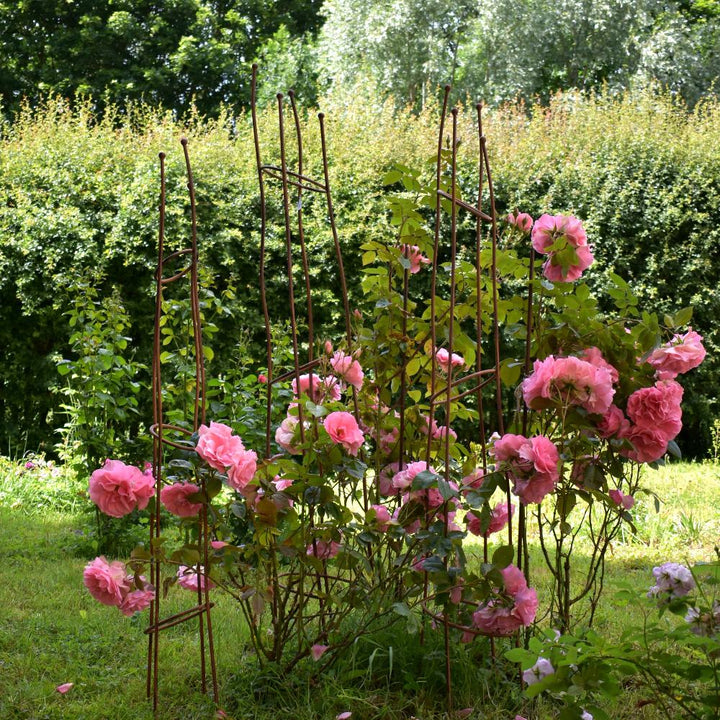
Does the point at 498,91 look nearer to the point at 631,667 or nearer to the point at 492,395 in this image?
the point at 492,395

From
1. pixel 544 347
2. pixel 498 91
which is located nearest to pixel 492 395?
pixel 544 347

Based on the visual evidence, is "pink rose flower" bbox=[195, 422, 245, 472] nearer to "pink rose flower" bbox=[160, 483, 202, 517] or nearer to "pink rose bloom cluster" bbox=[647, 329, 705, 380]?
"pink rose flower" bbox=[160, 483, 202, 517]

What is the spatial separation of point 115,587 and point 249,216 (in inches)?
186

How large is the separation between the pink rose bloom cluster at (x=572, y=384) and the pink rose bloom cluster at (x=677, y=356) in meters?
0.16

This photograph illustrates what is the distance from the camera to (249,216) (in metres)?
6.23

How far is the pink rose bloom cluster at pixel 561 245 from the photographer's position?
197cm

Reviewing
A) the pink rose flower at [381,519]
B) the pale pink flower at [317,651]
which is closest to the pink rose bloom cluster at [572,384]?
the pink rose flower at [381,519]

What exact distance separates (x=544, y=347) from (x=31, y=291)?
494cm

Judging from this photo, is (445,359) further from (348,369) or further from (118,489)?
(118,489)

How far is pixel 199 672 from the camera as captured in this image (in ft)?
7.23

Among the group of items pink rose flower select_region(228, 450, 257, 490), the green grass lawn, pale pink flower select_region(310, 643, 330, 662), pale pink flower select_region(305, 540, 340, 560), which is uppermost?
pink rose flower select_region(228, 450, 257, 490)

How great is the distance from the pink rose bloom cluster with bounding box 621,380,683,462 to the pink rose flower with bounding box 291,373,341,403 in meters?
0.68

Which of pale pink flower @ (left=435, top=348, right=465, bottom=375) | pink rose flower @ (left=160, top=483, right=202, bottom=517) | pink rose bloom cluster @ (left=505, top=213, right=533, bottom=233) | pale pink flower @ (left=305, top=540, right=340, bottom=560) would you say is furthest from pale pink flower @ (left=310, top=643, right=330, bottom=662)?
pink rose bloom cluster @ (left=505, top=213, right=533, bottom=233)

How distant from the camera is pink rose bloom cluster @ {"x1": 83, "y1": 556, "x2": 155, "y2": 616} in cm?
176
